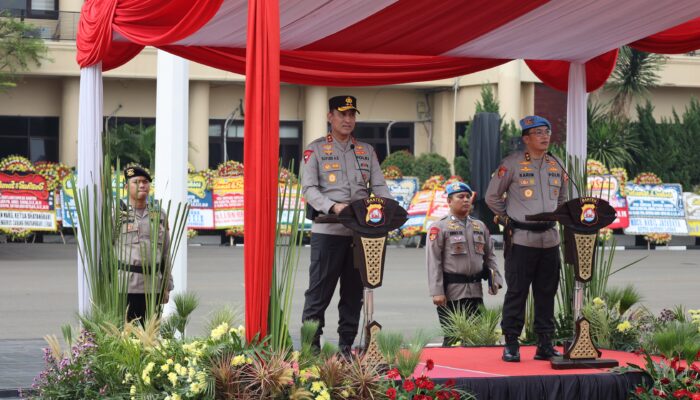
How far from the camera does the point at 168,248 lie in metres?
8.65

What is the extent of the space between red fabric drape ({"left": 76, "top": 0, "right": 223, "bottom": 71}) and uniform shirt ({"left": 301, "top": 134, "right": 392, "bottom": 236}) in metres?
1.29

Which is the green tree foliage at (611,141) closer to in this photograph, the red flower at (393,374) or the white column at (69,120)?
the white column at (69,120)

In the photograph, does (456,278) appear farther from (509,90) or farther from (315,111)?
(315,111)

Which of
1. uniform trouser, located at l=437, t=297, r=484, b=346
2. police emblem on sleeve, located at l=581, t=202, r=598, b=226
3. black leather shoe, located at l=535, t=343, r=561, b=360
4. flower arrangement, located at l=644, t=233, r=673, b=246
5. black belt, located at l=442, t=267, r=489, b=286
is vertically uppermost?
police emblem on sleeve, located at l=581, t=202, r=598, b=226

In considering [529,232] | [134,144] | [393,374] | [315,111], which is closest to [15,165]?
[134,144]

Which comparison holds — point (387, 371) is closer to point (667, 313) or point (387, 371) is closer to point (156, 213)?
point (156, 213)

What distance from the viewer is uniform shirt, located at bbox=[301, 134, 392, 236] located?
8.41 metres

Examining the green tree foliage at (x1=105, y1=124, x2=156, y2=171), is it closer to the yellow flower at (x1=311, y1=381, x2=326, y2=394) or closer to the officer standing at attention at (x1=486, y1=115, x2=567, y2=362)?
the officer standing at attention at (x1=486, y1=115, x2=567, y2=362)

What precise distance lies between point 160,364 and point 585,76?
16.5ft

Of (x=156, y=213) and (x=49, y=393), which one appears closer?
(x=49, y=393)

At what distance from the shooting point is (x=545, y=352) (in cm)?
861

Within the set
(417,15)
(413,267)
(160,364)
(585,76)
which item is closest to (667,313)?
(585,76)

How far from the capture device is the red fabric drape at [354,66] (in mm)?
9820

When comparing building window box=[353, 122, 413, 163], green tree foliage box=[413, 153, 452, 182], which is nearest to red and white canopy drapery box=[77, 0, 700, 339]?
green tree foliage box=[413, 153, 452, 182]
